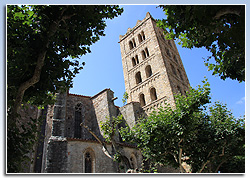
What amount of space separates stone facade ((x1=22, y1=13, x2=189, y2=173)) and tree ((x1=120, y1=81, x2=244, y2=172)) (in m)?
2.63

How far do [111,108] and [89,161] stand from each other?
517 cm

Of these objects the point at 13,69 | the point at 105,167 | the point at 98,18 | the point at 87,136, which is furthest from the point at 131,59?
the point at 13,69

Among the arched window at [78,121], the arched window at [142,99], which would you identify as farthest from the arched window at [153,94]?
the arched window at [78,121]

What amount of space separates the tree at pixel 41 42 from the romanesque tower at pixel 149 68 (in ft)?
43.5

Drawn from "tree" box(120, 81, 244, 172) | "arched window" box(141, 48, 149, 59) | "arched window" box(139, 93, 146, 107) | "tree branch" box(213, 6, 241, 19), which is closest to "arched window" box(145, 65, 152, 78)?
"arched window" box(141, 48, 149, 59)

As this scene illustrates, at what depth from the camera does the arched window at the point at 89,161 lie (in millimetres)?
10930

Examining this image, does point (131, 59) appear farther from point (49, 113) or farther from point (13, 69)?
point (13, 69)

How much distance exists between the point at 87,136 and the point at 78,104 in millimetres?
3297

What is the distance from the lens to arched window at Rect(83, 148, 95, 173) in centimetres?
1093

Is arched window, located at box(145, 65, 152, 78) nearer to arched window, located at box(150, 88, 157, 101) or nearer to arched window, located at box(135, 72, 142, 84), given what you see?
arched window, located at box(135, 72, 142, 84)

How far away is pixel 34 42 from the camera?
18.7 feet

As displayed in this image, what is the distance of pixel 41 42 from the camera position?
573 cm

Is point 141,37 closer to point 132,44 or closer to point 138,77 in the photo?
point 132,44

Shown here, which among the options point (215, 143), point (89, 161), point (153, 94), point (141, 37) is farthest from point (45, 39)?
point (141, 37)
